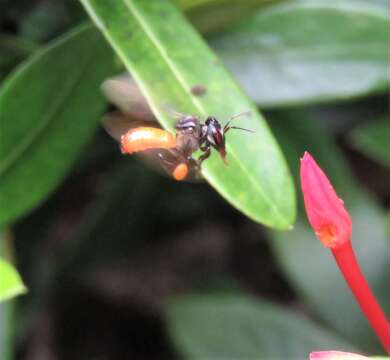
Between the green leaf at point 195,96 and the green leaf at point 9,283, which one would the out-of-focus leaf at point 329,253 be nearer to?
the green leaf at point 195,96

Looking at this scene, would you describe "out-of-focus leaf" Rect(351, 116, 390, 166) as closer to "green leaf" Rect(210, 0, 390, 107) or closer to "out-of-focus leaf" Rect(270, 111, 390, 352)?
"out-of-focus leaf" Rect(270, 111, 390, 352)

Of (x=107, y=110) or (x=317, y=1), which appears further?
(x=317, y=1)

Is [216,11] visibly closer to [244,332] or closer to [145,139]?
[145,139]

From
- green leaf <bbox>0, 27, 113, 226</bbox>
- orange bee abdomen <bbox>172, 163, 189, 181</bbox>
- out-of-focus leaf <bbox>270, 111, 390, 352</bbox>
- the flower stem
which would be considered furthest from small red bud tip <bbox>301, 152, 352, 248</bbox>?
out-of-focus leaf <bbox>270, 111, 390, 352</bbox>

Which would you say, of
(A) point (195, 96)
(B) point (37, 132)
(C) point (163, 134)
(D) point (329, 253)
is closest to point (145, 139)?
(C) point (163, 134)

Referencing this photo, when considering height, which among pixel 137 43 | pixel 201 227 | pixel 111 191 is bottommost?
pixel 201 227

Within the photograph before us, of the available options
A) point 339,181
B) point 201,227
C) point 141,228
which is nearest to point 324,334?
point 339,181

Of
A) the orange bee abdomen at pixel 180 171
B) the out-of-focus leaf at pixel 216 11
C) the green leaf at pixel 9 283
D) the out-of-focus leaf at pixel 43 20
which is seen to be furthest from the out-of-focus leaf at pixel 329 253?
the green leaf at pixel 9 283

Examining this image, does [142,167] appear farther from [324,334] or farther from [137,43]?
[137,43]
